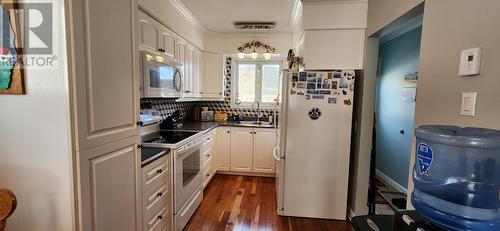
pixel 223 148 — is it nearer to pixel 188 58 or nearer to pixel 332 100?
pixel 188 58

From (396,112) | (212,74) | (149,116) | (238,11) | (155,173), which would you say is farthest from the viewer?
(212,74)

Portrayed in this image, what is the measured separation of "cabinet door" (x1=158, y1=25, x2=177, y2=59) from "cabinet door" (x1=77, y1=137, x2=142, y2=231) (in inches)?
53.1

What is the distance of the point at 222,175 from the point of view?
154 inches

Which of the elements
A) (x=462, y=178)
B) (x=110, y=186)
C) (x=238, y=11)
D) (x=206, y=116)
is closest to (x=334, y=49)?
(x=238, y=11)

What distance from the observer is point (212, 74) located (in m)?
4.00

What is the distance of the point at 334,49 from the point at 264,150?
1.92m

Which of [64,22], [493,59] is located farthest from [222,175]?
[493,59]

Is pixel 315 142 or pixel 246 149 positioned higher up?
pixel 315 142

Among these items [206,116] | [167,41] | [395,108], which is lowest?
[206,116]

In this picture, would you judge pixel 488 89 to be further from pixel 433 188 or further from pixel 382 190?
pixel 382 190

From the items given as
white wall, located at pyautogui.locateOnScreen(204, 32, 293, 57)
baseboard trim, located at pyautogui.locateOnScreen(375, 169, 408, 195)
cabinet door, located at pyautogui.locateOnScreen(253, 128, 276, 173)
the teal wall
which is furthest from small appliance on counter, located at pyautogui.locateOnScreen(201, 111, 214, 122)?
baseboard trim, located at pyautogui.locateOnScreen(375, 169, 408, 195)

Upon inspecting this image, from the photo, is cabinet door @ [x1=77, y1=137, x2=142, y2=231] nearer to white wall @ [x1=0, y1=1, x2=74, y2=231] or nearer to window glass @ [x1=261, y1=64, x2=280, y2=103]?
white wall @ [x1=0, y1=1, x2=74, y2=231]

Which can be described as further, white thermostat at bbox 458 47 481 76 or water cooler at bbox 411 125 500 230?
white thermostat at bbox 458 47 481 76

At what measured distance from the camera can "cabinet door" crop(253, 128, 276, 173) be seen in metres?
3.67
